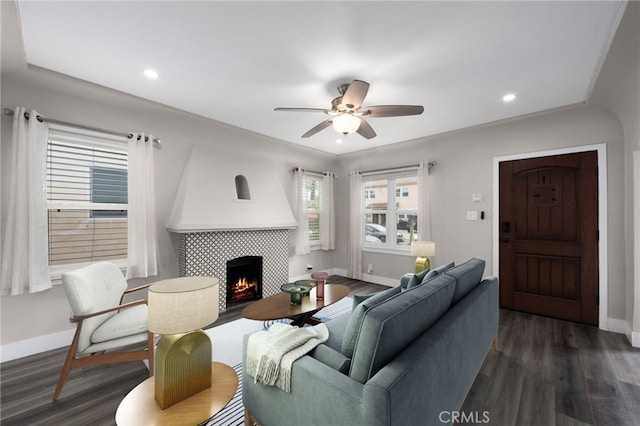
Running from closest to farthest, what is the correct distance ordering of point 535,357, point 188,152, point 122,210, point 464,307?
point 464,307
point 535,357
point 122,210
point 188,152

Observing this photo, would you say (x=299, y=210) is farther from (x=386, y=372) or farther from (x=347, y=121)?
(x=386, y=372)

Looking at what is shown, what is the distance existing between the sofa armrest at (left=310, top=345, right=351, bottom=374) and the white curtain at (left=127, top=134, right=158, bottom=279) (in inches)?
104

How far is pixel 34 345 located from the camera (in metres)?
2.58

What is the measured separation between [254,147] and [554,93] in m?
3.96

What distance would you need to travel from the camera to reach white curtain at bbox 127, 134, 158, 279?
10.0 ft

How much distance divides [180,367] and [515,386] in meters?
2.40

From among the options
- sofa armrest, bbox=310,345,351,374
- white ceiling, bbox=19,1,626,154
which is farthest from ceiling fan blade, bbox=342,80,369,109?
sofa armrest, bbox=310,345,351,374

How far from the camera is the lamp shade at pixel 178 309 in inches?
49.9

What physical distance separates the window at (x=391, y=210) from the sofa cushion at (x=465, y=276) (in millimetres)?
2453

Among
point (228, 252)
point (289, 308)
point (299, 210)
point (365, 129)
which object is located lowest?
point (289, 308)

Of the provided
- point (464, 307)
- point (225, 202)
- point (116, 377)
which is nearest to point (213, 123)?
point (225, 202)

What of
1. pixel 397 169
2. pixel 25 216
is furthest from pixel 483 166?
pixel 25 216

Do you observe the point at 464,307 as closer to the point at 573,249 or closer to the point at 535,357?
the point at 535,357

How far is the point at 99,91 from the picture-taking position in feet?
8.99
